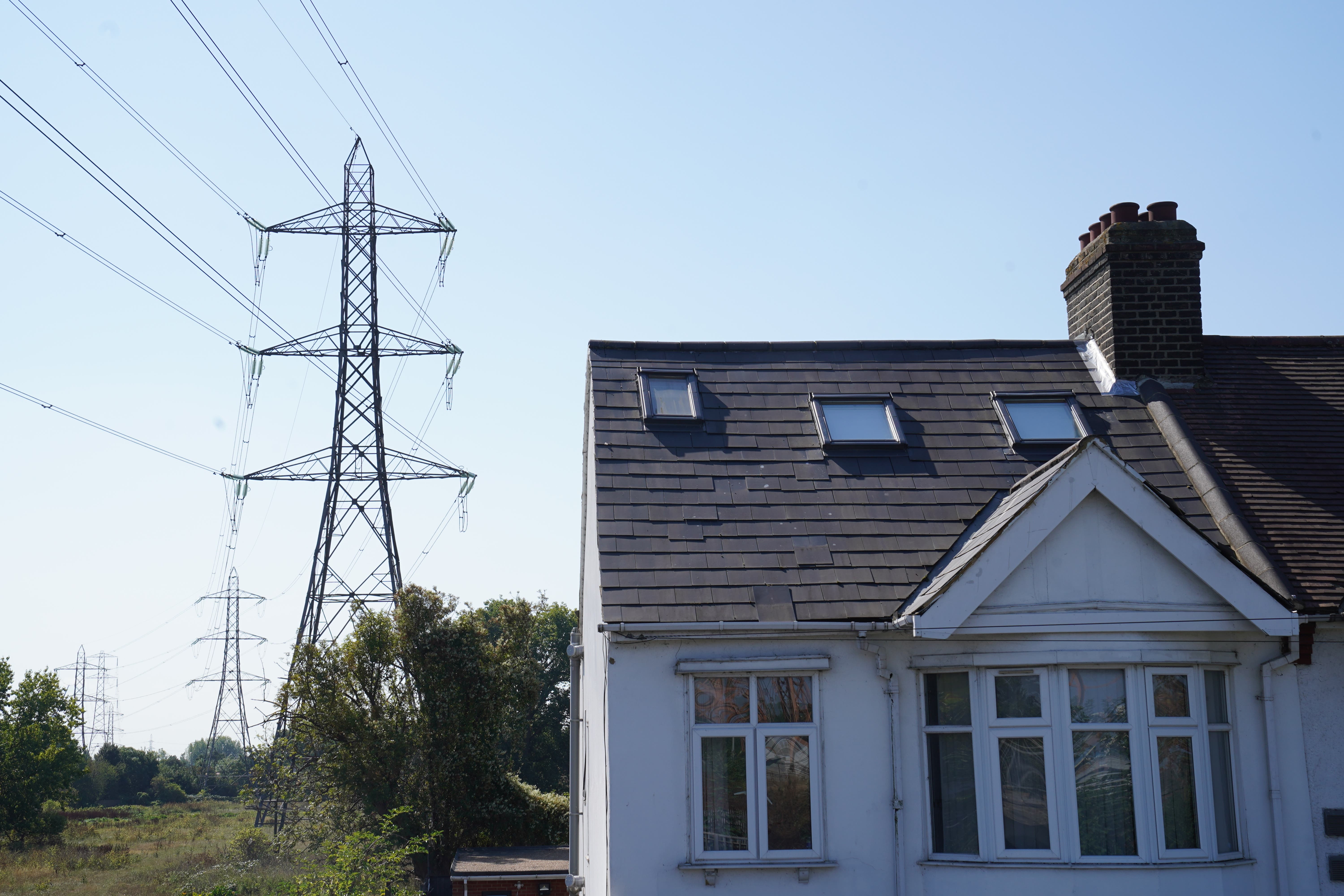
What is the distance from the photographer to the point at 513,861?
78.2 ft

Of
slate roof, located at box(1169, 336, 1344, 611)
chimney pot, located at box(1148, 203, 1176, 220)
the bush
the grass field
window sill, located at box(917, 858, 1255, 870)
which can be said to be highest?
chimney pot, located at box(1148, 203, 1176, 220)

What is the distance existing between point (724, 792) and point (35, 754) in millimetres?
44661

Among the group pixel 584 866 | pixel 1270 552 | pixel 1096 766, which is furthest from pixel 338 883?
pixel 1270 552

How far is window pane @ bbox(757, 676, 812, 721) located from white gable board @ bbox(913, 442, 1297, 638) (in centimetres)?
128

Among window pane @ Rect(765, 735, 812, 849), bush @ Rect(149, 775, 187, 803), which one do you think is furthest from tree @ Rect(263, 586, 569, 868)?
bush @ Rect(149, 775, 187, 803)

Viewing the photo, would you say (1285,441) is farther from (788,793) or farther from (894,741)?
(788,793)

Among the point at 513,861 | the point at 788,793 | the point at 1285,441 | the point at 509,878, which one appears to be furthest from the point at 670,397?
the point at 513,861

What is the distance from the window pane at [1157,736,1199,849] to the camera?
9.48 meters

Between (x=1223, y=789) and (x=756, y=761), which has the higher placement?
(x=756, y=761)

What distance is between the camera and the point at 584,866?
1495cm

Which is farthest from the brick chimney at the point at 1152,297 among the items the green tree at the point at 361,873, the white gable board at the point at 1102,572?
the green tree at the point at 361,873

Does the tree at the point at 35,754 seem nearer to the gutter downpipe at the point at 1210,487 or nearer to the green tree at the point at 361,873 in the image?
the green tree at the point at 361,873

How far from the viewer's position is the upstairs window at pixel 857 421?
12180 millimetres

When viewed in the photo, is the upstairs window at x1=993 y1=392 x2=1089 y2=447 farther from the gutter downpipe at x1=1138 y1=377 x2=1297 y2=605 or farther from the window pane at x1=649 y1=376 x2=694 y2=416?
the window pane at x1=649 y1=376 x2=694 y2=416
